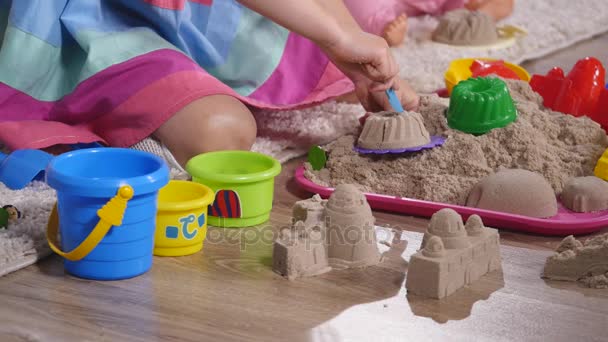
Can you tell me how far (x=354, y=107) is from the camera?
57.9 inches

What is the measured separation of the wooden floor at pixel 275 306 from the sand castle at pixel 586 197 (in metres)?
0.13

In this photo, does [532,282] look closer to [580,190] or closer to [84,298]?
[580,190]

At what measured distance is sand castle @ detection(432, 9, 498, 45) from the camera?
1.89 metres

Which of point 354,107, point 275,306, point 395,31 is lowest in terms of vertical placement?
point 275,306

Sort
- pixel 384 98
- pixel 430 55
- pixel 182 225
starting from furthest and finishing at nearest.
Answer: pixel 430 55, pixel 384 98, pixel 182 225

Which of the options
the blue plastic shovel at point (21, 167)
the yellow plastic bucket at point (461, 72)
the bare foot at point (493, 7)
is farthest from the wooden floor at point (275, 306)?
the bare foot at point (493, 7)

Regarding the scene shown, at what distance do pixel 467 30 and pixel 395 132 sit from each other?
2.72 feet

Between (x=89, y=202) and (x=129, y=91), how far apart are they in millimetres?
366

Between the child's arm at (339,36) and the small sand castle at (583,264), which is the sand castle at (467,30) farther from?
the small sand castle at (583,264)

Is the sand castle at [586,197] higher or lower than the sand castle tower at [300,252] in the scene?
higher

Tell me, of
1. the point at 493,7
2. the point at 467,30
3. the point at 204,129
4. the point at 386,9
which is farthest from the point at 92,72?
the point at 493,7

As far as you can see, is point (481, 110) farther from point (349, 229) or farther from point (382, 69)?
point (349, 229)

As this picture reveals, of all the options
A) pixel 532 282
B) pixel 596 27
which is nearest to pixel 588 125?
pixel 532 282

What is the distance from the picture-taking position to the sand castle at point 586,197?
3.53ft
